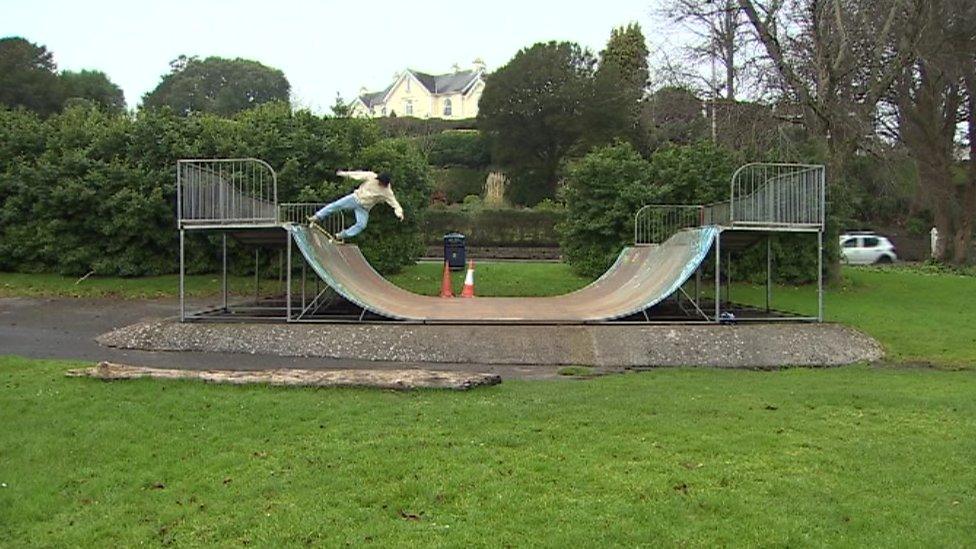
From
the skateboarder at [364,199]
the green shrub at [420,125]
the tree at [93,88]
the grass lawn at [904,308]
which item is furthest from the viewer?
the green shrub at [420,125]

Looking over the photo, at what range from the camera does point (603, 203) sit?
71.9 feet

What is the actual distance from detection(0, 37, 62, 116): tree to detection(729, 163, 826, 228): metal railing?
4923 cm

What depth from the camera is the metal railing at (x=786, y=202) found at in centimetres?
1290

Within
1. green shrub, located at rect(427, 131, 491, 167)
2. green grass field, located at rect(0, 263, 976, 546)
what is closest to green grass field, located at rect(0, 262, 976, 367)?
green grass field, located at rect(0, 263, 976, 546)

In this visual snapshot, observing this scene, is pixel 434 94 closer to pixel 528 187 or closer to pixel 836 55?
pixel 528 187

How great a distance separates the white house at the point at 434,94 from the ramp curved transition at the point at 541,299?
77.7 metres

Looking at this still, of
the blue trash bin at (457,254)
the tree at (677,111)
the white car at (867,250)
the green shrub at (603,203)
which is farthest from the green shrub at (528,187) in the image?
the green shrub at (603,203)

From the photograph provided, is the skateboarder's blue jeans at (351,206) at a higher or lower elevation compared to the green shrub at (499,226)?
lower

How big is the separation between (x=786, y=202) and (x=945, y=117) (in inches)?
1000

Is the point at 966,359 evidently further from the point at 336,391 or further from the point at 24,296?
the point at 24,296

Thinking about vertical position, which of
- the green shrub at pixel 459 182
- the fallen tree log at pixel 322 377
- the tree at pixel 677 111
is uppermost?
the green shrub at pixel 459 182

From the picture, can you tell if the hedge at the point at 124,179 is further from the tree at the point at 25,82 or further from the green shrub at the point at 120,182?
the tree at the point at 25,82

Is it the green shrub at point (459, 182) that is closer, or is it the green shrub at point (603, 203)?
the green shrub at point (603, 203)

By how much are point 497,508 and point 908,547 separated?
232cm
